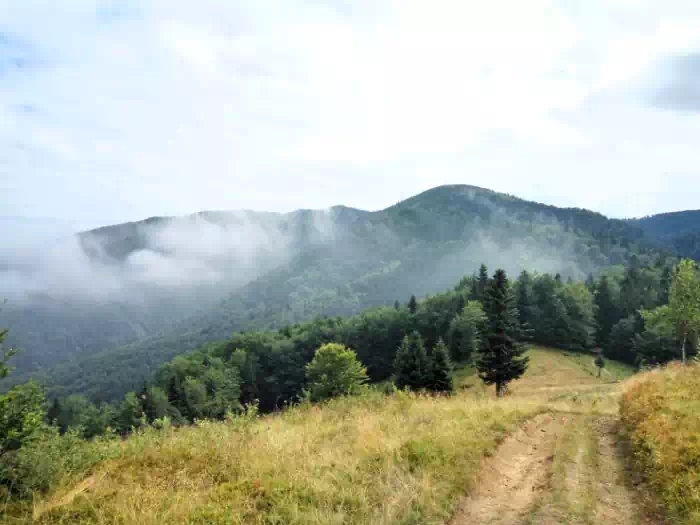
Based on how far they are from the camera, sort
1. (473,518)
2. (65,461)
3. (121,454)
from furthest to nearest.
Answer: (121,454)
(65,461)
(473,518)

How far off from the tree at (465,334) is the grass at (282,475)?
70.0 metres

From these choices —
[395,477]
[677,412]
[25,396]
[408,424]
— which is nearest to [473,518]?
[395,477]

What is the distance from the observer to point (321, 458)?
27.2 feet

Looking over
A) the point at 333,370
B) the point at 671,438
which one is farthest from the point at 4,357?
the point at 333,370

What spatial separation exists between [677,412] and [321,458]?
8832mm

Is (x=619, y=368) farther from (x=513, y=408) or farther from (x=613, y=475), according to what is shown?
(x=613, y=475)

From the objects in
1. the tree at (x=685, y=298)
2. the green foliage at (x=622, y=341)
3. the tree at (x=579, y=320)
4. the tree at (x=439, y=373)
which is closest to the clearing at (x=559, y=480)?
the tree at (x=685, y=298)

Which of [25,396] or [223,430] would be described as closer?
[25,396]

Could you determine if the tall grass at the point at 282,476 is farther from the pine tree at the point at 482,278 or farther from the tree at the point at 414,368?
the pine tree at the point at 482,278

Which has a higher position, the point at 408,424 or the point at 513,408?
the point at 408,424

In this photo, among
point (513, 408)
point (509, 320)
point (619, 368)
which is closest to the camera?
point (513, 408)

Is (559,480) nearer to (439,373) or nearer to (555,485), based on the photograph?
(555,485)

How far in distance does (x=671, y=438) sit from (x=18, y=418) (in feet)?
43.0

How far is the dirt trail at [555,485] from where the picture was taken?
727 cm
